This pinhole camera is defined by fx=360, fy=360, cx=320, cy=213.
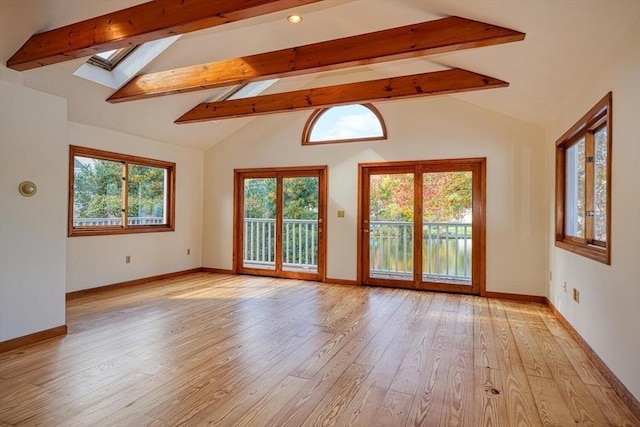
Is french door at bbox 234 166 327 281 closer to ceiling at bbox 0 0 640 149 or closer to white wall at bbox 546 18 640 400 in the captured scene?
ceiling at bbox 0 0 640 149

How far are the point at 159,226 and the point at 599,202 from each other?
18.8 feet

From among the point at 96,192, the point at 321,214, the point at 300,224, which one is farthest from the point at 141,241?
the point at 321,214

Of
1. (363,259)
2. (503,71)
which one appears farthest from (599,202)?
(363,259)

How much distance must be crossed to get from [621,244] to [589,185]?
1.10 m

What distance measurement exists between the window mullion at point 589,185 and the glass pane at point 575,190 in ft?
0.56

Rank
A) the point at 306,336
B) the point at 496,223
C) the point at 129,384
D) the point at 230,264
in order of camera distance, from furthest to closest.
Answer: the point at 230,264 → the point at 496,223 → the point at 306,336 → the point at 129,384

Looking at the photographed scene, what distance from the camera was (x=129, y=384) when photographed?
226 centimetres

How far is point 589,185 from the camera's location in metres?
3.17

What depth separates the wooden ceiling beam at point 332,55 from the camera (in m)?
2.71

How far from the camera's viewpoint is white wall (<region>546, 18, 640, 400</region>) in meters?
2.08

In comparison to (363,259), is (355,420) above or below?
below

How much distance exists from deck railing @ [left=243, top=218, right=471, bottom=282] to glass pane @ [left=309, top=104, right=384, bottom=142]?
1.38 meters

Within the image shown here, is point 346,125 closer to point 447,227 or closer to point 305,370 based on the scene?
point 447,227

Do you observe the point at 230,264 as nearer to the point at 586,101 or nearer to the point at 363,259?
the point at 363,259
